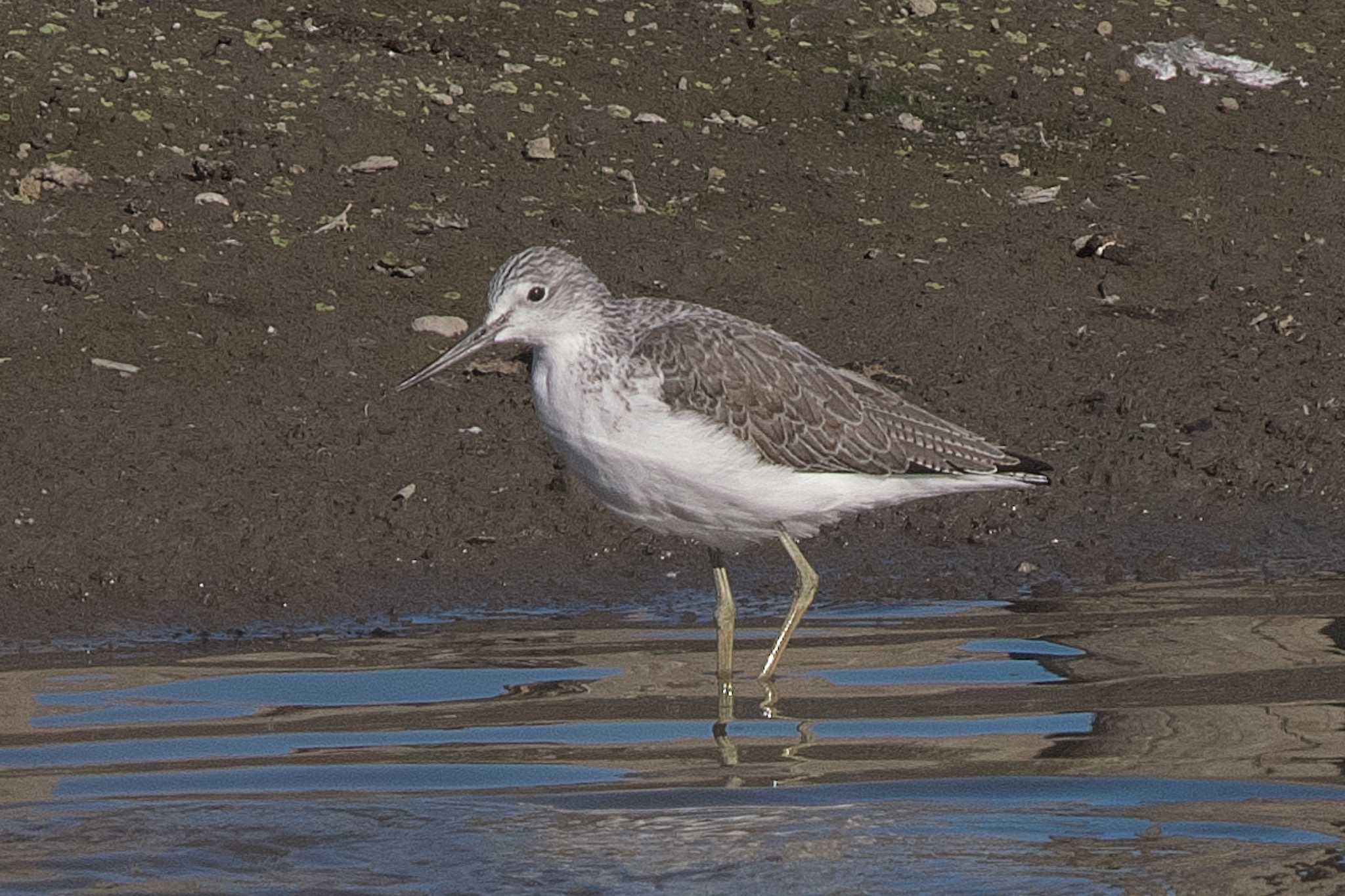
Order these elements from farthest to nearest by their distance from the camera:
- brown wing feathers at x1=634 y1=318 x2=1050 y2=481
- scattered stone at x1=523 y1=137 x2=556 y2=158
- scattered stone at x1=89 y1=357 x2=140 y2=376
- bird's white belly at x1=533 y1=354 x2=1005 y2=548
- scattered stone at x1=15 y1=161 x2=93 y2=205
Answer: scattered stone at x1=523 y1=137 x2=556 y2=158 < scattered stone at x1=15 y1=161 x2=93 y2=205 < scattered stone at x1=89 y1=357 x2=140 y2=376 < brown wing feathers at x1=634 y1=318 x2=1050 y2=481 < bird's white belly at x1=533 y1=354 x2=1005 y2=548

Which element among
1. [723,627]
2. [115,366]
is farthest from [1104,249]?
[115,366]

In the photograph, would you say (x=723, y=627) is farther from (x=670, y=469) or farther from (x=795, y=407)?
(x=795, y=407)

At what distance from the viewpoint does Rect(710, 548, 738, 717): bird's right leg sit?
7637 mm

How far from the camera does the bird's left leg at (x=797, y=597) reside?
7.78m

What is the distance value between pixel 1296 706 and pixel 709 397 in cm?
211

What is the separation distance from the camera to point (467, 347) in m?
7.78

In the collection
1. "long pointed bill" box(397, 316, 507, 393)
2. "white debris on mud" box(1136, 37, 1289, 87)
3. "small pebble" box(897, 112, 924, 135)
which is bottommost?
"long pointed bill" box(397, 316, 507, 393)

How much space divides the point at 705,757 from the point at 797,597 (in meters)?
1.63

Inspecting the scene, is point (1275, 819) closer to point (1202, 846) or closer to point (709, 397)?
point (1202, 846)

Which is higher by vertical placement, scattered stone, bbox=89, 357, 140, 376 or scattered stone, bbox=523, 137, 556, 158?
scattered stone, bbox=523, 137, 556, 158

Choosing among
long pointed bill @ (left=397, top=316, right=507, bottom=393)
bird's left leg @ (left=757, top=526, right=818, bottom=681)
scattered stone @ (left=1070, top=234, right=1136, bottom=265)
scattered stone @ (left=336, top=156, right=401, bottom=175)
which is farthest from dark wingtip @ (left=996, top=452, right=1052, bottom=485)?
scattered stone @ (left=336, top=156, right=401, bottom=175)

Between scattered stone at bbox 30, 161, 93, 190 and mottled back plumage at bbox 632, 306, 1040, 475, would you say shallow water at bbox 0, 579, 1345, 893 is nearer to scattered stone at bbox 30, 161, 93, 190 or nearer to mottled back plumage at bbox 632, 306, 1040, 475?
mottled back plumage at bbox 632, 306, 1040, 475

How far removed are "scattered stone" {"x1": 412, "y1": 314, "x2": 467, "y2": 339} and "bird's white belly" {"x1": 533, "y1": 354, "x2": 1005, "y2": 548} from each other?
2107 millimetres

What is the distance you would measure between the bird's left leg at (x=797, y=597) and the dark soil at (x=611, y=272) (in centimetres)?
64
